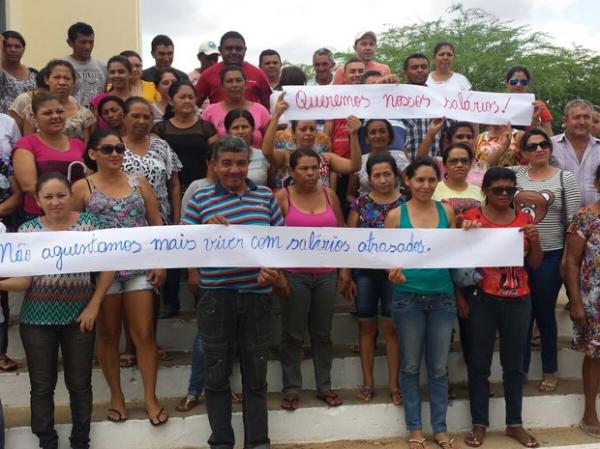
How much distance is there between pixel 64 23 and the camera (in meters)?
12.1

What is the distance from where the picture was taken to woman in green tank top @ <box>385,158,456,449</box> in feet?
14.2

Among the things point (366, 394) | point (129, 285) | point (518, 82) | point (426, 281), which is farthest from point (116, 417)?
point (518, 82)

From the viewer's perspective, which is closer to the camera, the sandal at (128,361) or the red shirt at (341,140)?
the sandal at (128,361)

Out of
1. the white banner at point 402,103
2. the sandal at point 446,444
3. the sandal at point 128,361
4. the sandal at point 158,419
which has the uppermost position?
the white banner at point 402,103

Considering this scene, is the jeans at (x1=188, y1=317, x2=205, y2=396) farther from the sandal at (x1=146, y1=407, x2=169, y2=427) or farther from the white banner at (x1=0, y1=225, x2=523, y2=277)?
the white banner at (x1=0, y1=225, x2=523, y2=277)

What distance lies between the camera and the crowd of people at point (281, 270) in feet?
13.3

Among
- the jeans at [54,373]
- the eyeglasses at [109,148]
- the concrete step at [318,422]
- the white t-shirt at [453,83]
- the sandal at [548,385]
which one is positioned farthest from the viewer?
the white t-shirt at [453,83]

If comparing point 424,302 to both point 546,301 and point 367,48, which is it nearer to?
point 546,301

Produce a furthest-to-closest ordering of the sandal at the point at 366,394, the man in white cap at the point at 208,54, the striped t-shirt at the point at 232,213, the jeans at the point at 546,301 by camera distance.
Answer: the man in white cap at the point at 208,54, the jeans at the point at 546,301, the sandal at the point at 366,394, the striped t-shirt at the point at 232,213

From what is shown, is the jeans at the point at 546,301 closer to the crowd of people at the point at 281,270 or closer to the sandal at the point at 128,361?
the crowd of people at the point at 281,270

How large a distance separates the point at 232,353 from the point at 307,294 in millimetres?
775

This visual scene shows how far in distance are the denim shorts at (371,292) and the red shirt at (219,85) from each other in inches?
102

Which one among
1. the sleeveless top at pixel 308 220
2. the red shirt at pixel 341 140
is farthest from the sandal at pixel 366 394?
the red shirt at pixel 341 140

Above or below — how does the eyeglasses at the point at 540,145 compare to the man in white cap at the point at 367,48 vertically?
below
